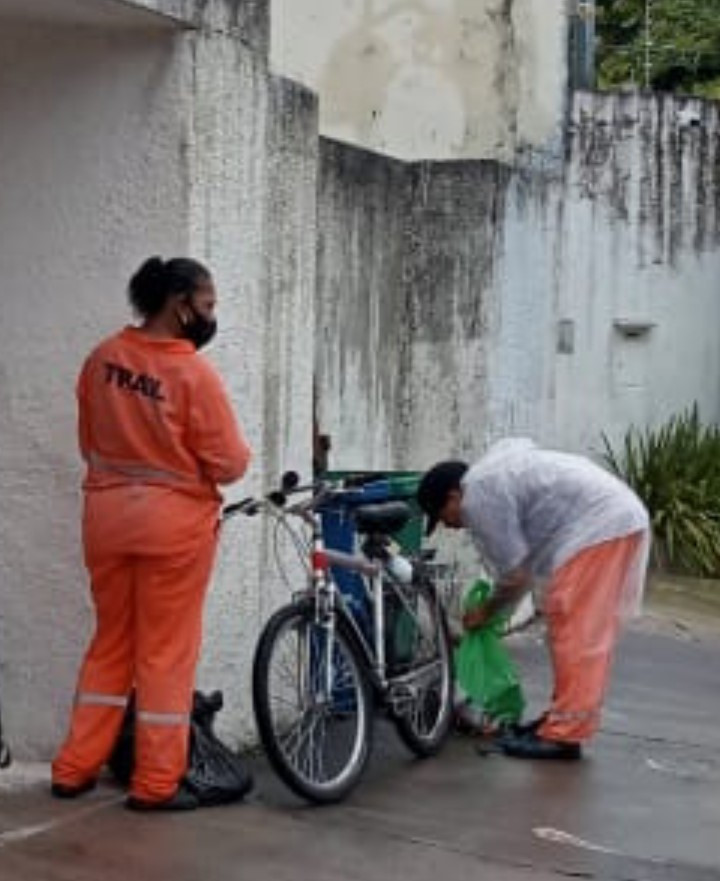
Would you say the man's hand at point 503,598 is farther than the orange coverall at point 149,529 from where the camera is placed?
Yes

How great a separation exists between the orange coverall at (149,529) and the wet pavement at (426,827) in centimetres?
27

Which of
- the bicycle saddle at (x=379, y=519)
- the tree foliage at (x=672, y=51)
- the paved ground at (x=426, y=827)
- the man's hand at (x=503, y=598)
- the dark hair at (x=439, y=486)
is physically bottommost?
the paved ground at (x=426, y=827)

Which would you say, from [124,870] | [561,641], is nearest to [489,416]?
[561,641]

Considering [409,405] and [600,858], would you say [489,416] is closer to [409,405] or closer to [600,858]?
[409,405]

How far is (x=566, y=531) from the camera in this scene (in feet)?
22.5

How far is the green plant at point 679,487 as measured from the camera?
1270 cm

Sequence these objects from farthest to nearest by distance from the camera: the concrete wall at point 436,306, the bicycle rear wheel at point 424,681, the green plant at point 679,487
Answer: the green plant at point 679,487 < the concrete wall at point 436,306 < the bicycle rear wheel at point 424,681

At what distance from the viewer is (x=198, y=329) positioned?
5754 millimetres

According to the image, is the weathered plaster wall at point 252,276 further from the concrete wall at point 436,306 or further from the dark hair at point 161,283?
the concrete wall at point 436,306

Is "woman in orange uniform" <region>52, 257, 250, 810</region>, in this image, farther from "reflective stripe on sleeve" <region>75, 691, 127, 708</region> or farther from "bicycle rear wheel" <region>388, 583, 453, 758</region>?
"bicycle rear wheel" <region>388, 583, 453, 758</region>

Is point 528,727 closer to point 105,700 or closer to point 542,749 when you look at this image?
point 542,749

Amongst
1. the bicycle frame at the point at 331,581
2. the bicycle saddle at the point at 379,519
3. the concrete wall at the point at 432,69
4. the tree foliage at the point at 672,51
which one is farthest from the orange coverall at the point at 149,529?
the tree foliage at the point at 672,51

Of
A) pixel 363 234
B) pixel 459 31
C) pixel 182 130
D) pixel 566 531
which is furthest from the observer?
pixel 459 31

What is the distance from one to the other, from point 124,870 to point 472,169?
533 centimetres
